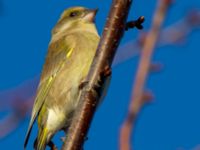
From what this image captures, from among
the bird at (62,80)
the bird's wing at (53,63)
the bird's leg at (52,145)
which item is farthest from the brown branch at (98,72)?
the bird's wing at (53,63)

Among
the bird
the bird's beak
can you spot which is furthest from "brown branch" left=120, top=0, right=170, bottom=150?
the bird's beak

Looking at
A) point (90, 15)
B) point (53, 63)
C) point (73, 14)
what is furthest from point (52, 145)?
point (73, 14)

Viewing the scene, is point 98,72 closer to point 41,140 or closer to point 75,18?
point 41,140

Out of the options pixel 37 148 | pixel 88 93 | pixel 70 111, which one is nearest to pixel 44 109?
pixel 70 111

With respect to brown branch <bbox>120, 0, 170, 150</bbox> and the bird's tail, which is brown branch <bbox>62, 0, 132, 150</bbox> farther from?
the bird's tail

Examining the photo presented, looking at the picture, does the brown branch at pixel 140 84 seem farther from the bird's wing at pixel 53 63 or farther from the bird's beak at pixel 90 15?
the bird's beak at pixel 90 15

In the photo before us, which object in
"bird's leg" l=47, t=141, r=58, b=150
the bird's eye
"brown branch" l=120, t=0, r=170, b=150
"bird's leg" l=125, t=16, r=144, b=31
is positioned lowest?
"brown branch" l=120, t=0, r=170, b=150
